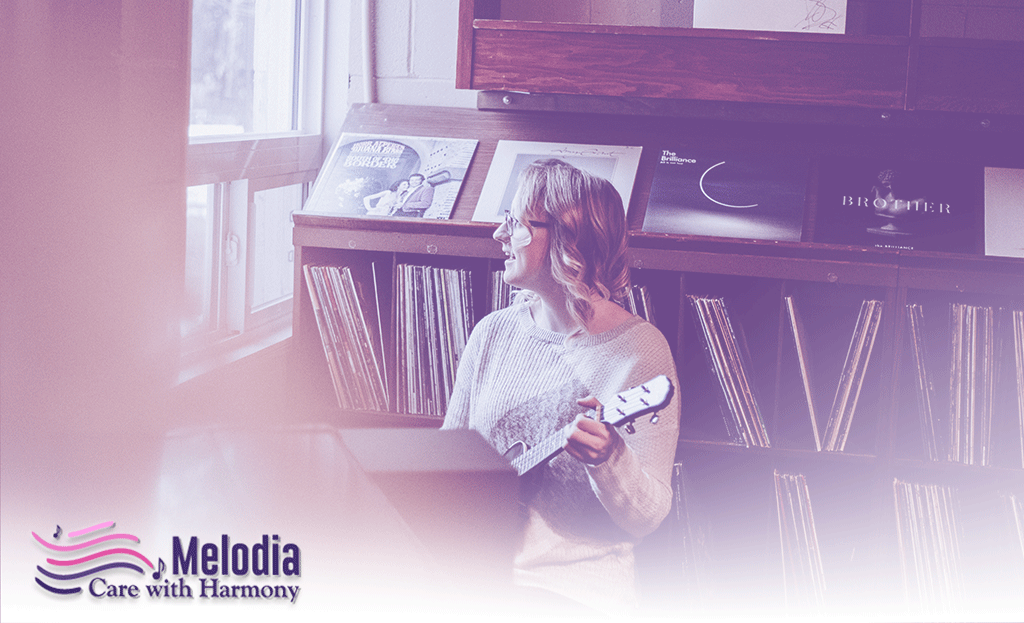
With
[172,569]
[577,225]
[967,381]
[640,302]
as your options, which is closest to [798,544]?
[967,381]

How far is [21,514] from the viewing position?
84 centimetres

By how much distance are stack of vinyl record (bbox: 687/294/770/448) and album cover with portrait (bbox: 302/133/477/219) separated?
57 centimetres

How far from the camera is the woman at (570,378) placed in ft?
4.29

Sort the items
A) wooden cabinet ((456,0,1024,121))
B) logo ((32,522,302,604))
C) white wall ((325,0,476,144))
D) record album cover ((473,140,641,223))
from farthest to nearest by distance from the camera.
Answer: white wall ((325,0,476,144))
record album cover ((473,140,641,223))
wooden cabinet ((456,0,1024,121))
logo ((32,522,302,604))

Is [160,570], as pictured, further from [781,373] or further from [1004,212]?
[1004,212]

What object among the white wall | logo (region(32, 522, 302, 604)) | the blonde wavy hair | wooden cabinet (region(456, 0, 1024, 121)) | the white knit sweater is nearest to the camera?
logo (region(32, 522, 302, 604))

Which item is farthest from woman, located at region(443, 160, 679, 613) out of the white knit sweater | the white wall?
the white wall

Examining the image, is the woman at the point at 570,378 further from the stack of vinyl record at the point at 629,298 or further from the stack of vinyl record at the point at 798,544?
the stack of vinyl record at the point at 798,544

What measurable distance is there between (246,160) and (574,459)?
3.48ft

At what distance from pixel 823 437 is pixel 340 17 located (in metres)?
1.54

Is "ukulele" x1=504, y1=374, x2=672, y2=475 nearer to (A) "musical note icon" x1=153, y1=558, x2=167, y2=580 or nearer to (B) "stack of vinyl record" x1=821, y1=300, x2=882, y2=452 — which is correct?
(A) "musical note icon" x1=153, y1=558, x2=167, y2=580

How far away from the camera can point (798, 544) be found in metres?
1.84

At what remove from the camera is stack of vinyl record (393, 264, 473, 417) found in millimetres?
1894

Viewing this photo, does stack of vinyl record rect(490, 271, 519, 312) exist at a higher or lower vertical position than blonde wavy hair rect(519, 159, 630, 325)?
lower
